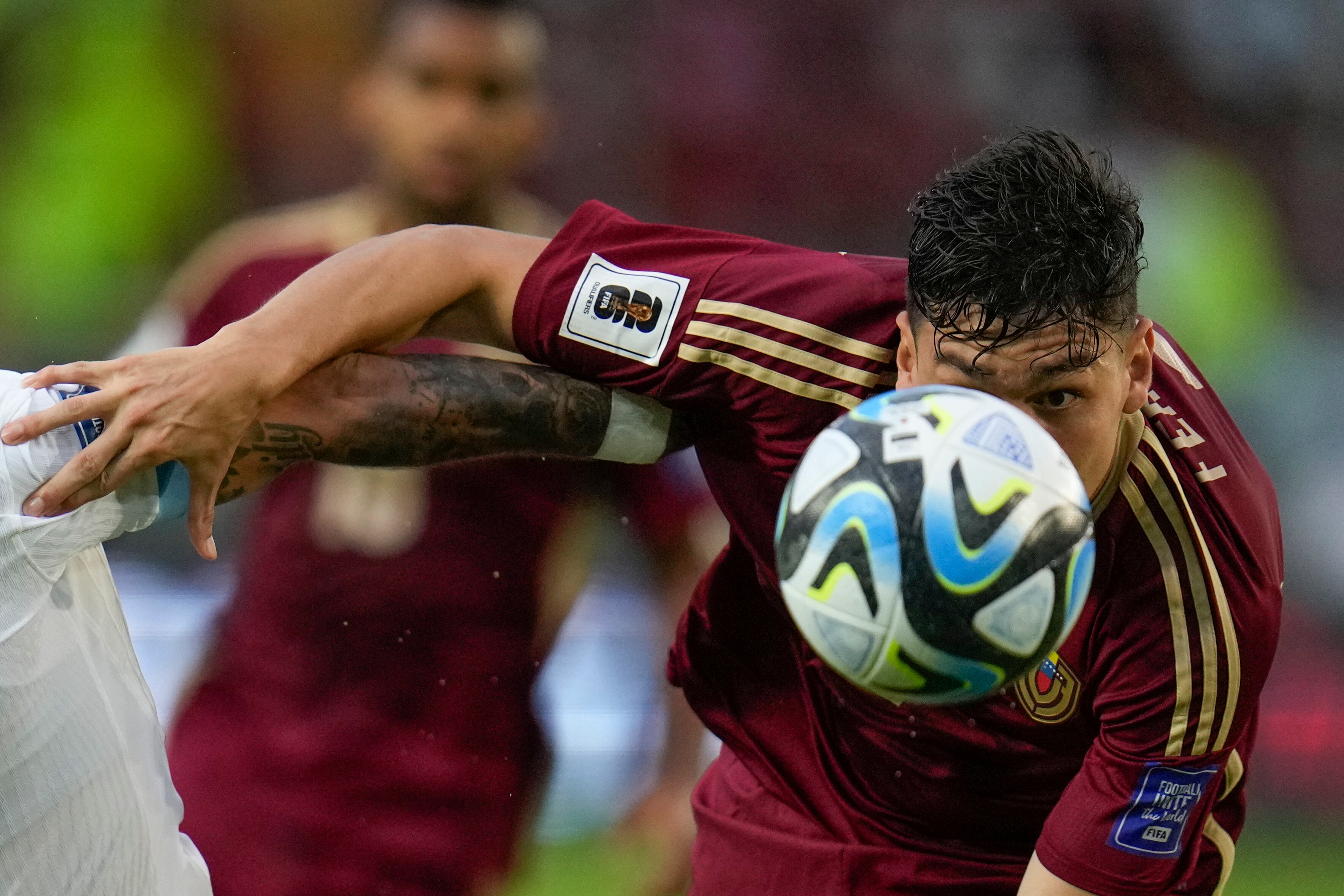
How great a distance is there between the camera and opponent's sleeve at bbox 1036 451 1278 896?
5.61 ft

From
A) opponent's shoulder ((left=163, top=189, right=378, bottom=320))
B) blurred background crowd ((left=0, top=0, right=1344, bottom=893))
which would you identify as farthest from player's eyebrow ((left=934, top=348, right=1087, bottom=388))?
blurred background crowd ((left=0, top=0, right=1344, bottom=893))

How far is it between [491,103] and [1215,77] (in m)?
2.89

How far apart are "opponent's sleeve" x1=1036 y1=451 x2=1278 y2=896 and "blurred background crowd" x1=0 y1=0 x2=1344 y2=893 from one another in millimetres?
2498

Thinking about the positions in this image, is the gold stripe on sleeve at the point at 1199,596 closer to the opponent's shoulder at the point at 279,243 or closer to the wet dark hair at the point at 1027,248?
the wet dark hair at the point at 1027,248

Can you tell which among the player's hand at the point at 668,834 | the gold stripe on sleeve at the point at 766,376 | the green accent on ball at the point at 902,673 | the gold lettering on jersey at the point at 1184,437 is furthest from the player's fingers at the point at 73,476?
the player's hand at the point at 668,834

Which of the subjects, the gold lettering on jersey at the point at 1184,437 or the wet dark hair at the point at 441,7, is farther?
the wet dark hair at the point at 441,7

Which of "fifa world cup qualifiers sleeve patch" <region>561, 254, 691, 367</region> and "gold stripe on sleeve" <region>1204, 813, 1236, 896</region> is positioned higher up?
"fifa world cup qualifiers sleeve patch" <region>561, 254, 691, 367</region>

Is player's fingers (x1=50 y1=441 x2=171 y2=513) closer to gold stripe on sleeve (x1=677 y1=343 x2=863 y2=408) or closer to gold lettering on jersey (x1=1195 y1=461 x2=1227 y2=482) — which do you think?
gold stripe on sleeve (x1=677 y1=343 x2=863 y2=408)

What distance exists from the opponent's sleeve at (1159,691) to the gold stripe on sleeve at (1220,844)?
0.28m

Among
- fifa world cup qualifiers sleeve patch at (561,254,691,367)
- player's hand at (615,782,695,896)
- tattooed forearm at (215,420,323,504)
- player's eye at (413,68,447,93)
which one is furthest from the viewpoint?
→ player's eye at (413,68,447,93)

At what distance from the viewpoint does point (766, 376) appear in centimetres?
187

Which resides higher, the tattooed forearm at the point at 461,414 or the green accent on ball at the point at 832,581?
the green accent on ball at the point at 832,581

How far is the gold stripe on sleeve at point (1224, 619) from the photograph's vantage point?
1704 millimetres

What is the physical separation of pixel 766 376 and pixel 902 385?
22cm
